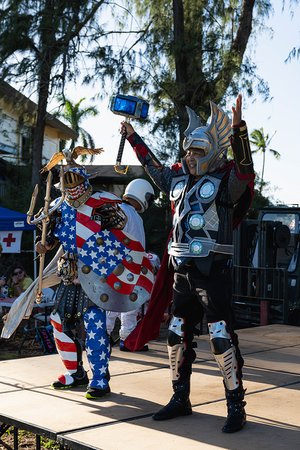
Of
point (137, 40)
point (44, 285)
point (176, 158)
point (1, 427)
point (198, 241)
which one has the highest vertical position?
point (137, 40)

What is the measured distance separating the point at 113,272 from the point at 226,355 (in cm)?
129

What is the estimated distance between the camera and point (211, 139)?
4258mm

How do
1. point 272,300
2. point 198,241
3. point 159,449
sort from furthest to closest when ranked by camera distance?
1. point 272,300
2. point 198,241
3. point 159,449

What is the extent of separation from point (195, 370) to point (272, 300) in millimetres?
4882

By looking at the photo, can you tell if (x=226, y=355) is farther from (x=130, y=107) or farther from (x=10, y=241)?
(x=10, y=241)

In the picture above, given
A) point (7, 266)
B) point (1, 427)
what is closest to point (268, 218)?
point (7, 266)

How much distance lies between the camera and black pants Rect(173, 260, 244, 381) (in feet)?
13.3

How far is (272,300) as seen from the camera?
34.1 ft

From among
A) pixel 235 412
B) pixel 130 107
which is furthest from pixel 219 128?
pixel 235 412

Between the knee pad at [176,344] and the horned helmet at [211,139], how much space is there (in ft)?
2.95

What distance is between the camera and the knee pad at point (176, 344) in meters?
4.22

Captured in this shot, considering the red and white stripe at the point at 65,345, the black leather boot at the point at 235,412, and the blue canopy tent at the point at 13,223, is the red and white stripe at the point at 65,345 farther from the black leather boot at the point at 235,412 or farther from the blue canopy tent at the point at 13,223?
the blue canopy tent at the point at 13,223

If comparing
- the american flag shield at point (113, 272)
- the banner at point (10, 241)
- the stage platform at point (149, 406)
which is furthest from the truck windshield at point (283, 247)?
the american flag shield at point (113, 272)

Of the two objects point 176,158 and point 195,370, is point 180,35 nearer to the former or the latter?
point 176,158
